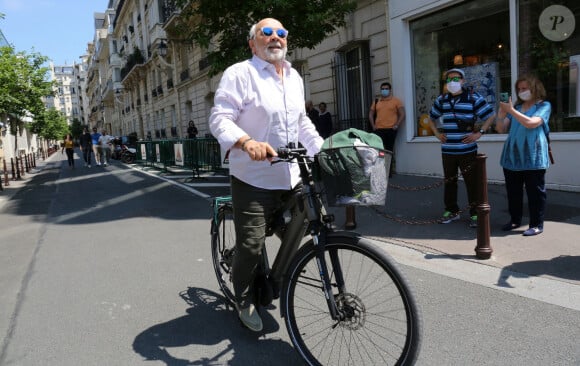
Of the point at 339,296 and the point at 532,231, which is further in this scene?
the point at 532,231

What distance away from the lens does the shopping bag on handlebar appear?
229cm

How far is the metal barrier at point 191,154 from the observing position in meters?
13.6

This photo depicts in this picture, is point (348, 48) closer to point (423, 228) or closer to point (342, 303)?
point (423, 228)

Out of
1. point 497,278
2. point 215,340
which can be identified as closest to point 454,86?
point 497,278

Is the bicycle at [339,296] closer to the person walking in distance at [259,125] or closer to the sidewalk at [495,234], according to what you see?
the person walking in distance at [259,125]

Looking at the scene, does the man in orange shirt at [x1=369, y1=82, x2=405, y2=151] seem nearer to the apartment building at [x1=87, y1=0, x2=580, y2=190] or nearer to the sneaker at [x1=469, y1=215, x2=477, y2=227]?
the apartment building at [x1=87, y1=0, x2=580, y2=190]

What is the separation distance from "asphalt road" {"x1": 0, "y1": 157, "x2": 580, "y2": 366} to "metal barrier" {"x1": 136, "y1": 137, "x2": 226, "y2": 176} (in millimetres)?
7083

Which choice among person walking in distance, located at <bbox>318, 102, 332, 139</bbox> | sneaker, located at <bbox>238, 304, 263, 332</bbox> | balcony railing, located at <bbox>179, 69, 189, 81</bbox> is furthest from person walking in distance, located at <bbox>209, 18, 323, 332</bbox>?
balcony railing, located at <bbox>179, 69, 189, 81</bbox>

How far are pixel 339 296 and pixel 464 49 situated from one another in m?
8.42

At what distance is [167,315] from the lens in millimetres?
3740

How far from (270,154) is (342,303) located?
0.87 m

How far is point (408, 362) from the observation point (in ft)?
7.73

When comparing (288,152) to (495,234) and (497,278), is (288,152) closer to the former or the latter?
(497,278)

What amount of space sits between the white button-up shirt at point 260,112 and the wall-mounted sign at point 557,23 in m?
6.54
